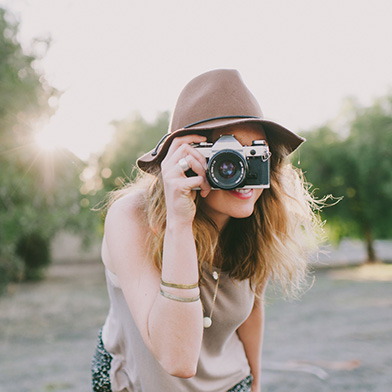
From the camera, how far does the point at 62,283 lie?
1589 cm

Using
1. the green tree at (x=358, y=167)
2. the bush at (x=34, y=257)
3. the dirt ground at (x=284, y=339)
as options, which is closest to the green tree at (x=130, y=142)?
the bush at (x=34, y=257)

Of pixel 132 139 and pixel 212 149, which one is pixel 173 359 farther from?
pixel 132 139

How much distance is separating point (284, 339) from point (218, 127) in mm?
6030

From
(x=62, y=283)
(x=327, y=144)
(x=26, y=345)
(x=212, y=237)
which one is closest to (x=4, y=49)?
(x=26, y=345)

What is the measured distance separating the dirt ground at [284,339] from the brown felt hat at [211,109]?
3.00 ft

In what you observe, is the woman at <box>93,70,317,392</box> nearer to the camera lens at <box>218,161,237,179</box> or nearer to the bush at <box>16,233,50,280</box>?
the camera lens at <box>218,161,237,179</box>

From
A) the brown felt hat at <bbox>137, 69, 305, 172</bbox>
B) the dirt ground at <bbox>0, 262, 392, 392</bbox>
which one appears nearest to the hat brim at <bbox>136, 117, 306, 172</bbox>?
the brown felt hat at <bbox>137, 69, 305, 172</bbox>

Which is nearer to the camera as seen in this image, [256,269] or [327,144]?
[256,269]

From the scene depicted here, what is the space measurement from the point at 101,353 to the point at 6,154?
759cm

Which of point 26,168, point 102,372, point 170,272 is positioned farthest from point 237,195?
point 26,168

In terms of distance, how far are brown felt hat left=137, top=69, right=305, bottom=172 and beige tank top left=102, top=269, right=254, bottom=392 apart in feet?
1.56

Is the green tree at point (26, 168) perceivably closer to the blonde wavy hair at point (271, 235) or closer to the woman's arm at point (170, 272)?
the blonde wavy hair at point (271, 235)

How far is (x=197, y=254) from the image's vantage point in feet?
4.66

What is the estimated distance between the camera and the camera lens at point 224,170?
125 cm
